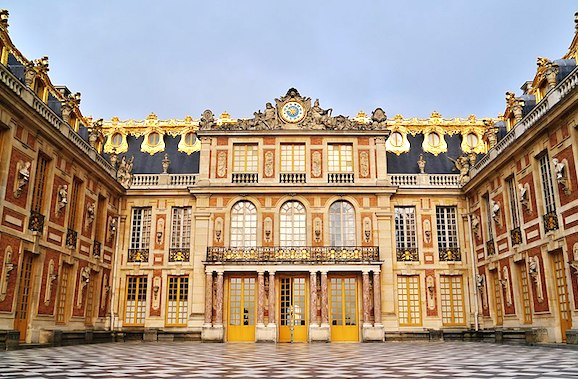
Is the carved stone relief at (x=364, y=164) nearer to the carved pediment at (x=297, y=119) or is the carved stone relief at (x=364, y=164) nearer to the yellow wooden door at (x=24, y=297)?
the carved pediment at (x=297, y=119)

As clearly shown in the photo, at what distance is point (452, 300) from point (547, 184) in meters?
9.32

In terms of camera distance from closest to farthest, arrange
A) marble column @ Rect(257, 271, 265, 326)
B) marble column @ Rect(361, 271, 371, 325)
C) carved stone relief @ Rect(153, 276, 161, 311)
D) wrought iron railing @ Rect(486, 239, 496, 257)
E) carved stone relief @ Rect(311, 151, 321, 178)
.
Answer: wrought iron railing @ Rect(486, 239, 496, 257) → marble column @ Rect(257, 271, 265, 326) → marble column @ Rect(361, 271, 371, 325) → carved stone relief @ Rect(153, 276, 161, 311) → carved stone relief @ Rect(311, 151, 321, 178)

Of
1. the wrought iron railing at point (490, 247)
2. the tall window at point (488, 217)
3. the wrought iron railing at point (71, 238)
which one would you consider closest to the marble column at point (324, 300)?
the wrought iron railing at point (490, 247)

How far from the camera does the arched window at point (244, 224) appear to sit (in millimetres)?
25672

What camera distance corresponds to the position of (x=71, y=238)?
68.1 feet

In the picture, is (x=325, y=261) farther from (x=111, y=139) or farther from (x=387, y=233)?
(x=111, y=139)

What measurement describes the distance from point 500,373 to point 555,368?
1.57 m

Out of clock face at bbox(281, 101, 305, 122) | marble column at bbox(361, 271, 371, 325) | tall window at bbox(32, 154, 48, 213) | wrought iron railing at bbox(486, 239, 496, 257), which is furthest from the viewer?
clock face at bbox(281, 101, 305, 122)

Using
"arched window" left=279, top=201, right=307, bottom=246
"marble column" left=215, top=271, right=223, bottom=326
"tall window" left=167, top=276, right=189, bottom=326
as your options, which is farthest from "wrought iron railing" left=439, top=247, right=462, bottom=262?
"tall window" left=167, top=276, right=189, bottom=326

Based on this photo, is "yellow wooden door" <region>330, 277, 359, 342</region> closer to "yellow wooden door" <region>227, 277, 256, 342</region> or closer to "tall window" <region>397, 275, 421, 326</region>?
"tall window" <region>397, 275, 421, 326</region>

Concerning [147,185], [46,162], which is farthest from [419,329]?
[46,162]

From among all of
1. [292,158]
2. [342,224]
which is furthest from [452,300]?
[292,158]

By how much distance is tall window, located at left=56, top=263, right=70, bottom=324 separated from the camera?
20.2 m

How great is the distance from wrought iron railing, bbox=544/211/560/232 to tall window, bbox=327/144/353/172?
415 inches
